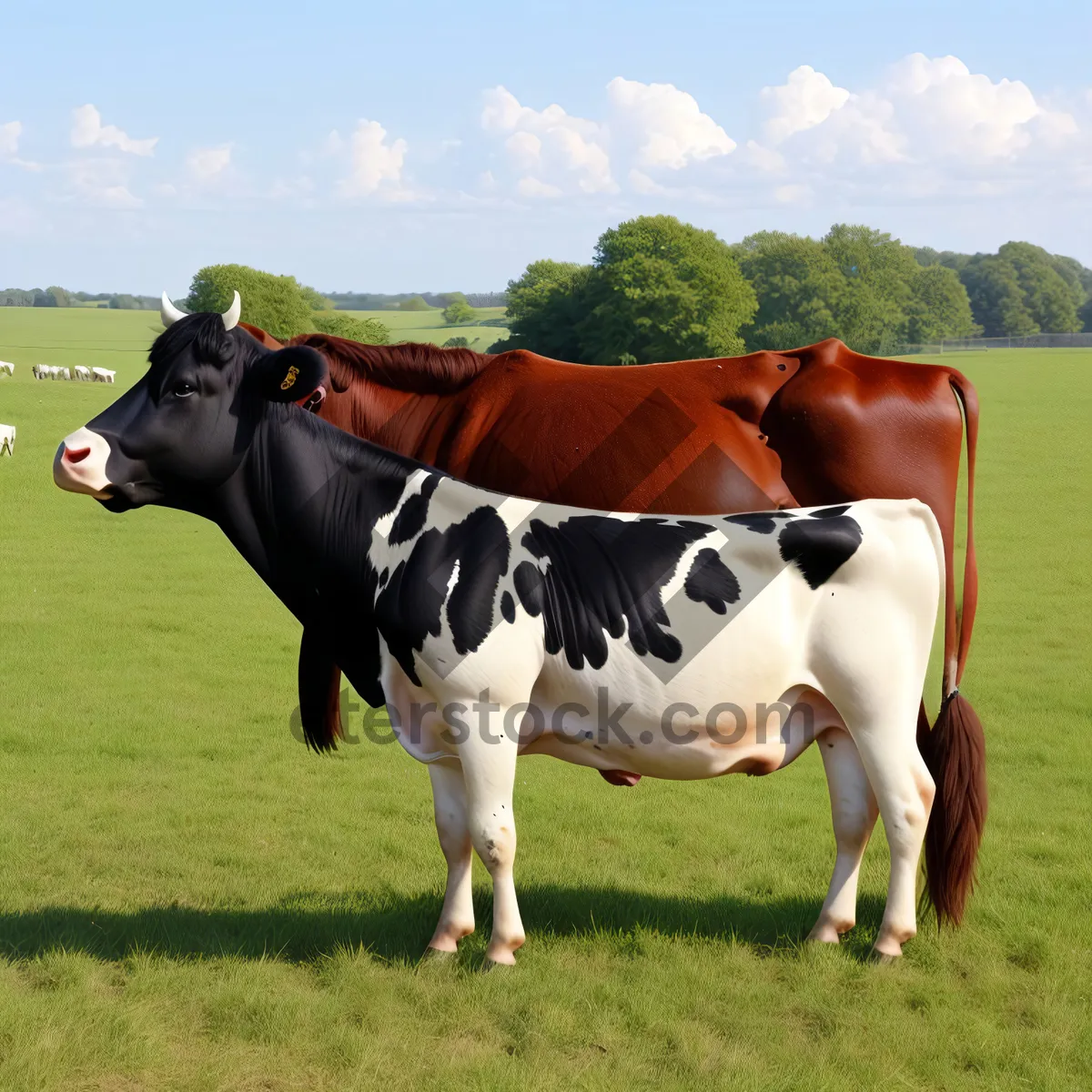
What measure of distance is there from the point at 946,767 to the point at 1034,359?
59565mm

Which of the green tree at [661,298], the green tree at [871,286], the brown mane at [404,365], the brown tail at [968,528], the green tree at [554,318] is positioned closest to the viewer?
the brown tail at [968,528]

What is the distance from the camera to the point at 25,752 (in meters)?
9.05

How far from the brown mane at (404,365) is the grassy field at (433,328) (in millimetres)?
53788

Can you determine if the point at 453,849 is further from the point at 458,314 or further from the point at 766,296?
the point at 458,314

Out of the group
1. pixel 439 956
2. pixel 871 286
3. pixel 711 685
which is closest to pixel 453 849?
pixel 439 956

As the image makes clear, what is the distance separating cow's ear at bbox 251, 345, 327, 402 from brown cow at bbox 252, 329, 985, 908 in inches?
55.1

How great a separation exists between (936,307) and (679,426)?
95.9m

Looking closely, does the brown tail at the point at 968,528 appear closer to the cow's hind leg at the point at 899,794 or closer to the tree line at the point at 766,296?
the cow's hind leg at the point at 899,794

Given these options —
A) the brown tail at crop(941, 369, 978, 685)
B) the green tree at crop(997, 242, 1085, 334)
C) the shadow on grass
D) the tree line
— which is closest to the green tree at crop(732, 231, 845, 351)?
the tree line

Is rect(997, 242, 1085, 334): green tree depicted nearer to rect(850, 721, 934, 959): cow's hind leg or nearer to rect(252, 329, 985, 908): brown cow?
rect(252, 329, 985, 908): brown cow

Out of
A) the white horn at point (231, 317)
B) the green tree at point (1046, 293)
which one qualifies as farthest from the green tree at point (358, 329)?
the green tree at point (1046, 293)

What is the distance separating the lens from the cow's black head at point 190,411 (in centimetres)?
479

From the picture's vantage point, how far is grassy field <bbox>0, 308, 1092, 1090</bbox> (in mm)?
4539

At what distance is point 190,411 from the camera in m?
4.87
